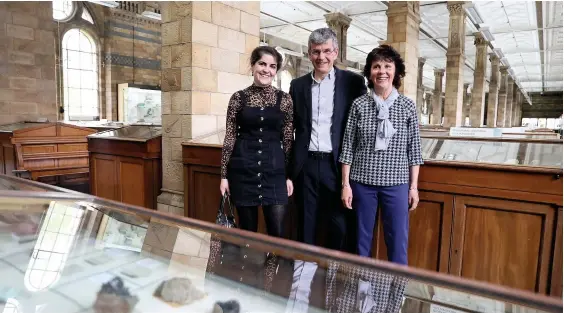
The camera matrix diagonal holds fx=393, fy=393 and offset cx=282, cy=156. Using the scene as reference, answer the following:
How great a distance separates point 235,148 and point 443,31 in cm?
1347

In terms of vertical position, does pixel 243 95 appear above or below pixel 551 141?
above

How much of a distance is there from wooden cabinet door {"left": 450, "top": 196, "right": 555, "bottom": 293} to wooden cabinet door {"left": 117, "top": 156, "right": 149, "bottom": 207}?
3102 millimetres

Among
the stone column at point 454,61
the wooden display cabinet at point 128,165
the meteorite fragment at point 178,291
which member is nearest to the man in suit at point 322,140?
the meteorite fragment at point 178,291

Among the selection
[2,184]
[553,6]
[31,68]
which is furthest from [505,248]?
[553,6]

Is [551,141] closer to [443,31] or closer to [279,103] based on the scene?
[279,103]

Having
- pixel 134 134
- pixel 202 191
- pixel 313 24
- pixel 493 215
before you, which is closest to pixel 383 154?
pixel 493 215

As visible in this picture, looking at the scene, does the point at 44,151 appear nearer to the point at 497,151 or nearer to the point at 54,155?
the point at 54,155

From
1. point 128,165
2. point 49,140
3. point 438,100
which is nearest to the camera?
point 128,165

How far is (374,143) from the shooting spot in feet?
6.77

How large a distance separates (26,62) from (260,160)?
25.1 feet

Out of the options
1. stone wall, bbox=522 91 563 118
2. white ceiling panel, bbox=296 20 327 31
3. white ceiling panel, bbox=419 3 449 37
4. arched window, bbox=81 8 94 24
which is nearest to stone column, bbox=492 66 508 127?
white ceiling panel, bbox=419 3 449 37

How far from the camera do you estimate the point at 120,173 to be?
4.36 m

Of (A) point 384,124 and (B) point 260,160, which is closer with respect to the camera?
(A) point 384,124

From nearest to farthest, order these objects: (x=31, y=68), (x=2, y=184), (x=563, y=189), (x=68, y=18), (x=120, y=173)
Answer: (x=2, y=184), (x=563, y=189), (x=120, y=173), (x=31, y=68), (x=68, y=18)
